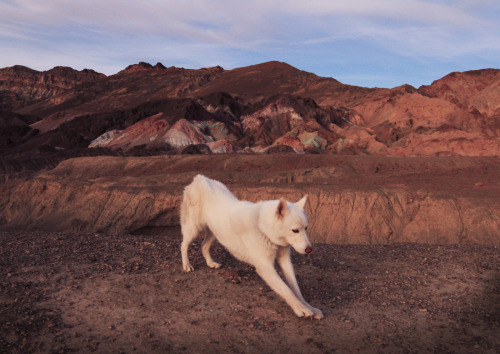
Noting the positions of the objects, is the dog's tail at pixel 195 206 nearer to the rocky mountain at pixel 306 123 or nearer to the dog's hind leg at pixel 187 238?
the dog's hind leg at pixel 187 238

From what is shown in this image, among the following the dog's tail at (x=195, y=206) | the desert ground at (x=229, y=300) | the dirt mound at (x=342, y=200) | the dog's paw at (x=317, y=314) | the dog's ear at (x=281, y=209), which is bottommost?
the dirt mound at (x=342, y=200)

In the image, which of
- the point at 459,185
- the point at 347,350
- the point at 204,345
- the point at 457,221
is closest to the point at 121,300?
the point at 204,345

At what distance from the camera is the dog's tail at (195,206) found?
6.56m

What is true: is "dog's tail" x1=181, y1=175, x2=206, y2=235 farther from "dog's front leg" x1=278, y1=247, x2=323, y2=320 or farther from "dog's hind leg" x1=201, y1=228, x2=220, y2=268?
"dog's front leg" x1=278, y1=247, x2=323, y2=320

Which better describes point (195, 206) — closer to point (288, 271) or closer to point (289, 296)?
point (288, 271)

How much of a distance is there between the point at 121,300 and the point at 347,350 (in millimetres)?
2975

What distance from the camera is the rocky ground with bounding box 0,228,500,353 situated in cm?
458

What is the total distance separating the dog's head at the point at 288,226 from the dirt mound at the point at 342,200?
12.8m

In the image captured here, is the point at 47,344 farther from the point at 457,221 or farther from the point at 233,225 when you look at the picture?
the point at 457,221

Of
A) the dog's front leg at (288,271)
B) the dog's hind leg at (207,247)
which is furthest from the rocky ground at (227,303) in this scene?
the dog's front leg at (288,271)

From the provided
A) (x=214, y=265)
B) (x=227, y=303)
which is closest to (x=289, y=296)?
(x=227, y=303)

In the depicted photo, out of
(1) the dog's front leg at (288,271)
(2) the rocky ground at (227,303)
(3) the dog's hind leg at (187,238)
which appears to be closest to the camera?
(2) the rocky ground at (227,303)

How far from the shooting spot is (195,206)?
659 cm

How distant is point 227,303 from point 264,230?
1.23 m
